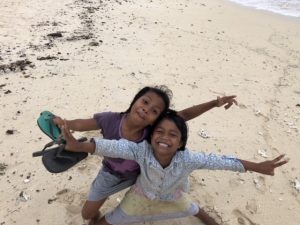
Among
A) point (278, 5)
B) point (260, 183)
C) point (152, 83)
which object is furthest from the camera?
point (278, 5)

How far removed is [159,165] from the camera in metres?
2.61

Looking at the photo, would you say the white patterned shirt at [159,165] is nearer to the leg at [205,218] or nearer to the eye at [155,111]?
the eye at [155,111]

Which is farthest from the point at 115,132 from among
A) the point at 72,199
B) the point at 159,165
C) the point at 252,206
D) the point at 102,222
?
the point at 252,206

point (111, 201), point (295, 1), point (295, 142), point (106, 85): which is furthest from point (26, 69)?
point (295, 1)

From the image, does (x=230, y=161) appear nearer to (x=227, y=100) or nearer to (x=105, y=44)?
(x=227, y=100)

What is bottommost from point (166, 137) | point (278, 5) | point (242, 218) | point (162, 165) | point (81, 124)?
point (278, 5)

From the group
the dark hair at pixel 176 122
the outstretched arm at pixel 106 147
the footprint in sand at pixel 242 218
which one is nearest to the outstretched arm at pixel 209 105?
the dark hair at pixel 176 122

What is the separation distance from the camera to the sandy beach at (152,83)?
3373 mm

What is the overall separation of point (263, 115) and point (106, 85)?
1911 millimetres

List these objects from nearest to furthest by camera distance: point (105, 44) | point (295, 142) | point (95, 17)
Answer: point (295, 142)
point (105, 44)
point (95, 17)

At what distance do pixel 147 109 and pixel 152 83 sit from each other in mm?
2550

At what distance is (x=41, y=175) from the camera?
3492 mm

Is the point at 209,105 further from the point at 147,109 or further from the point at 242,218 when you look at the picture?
the point at 242,218

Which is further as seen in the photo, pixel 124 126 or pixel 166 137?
pixel 124 126
